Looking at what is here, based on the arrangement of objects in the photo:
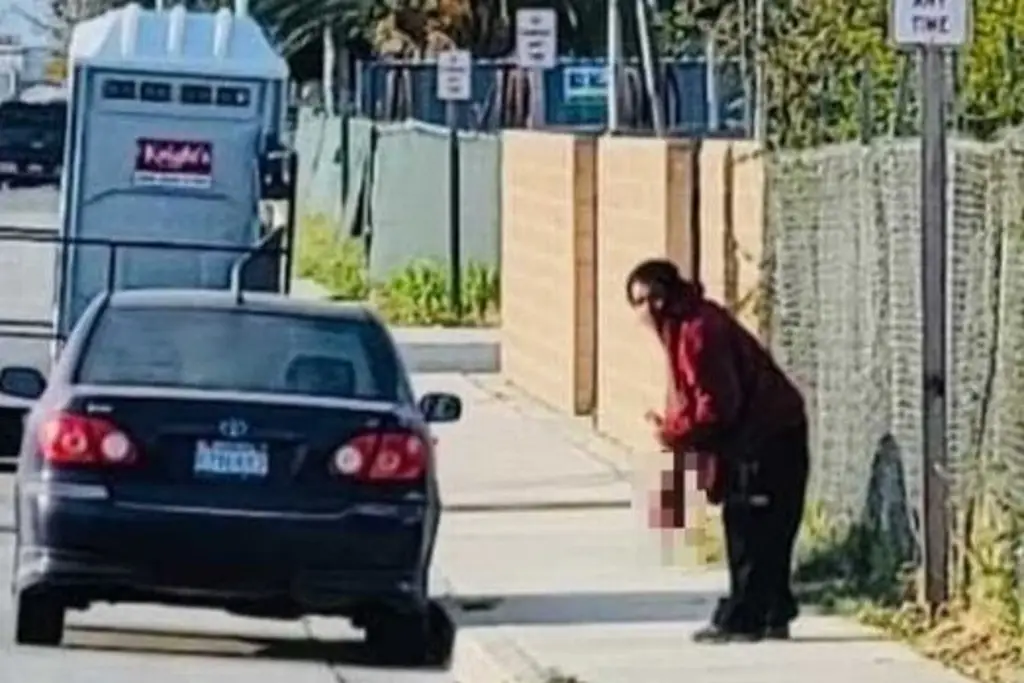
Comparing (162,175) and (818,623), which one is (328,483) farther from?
(162,175)

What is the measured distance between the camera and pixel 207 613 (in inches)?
643

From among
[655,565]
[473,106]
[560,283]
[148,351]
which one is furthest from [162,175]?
[473,106]

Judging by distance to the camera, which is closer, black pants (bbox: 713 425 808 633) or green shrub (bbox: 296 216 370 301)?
black pants (bbox: 713 425 808 633)

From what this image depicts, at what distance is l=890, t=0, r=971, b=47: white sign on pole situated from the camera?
14.0m

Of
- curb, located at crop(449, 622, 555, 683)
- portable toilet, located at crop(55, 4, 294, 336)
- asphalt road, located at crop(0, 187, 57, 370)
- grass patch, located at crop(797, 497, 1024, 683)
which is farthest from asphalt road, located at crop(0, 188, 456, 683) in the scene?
asphalt road, located at crop(0, 187, 57, 370)

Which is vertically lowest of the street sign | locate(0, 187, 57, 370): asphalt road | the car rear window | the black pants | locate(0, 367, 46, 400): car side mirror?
locate(0, 187, 57, 370): asphalt road

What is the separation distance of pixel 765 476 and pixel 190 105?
40.9ft

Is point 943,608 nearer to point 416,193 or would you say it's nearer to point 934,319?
point 934,319

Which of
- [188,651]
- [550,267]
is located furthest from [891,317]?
[550,267]

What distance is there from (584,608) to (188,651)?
1.94 m

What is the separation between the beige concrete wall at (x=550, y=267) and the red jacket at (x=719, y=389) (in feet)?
35.4

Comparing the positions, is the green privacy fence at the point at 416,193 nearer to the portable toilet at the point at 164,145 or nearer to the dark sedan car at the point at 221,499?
the portable toilet at the point at 164,145

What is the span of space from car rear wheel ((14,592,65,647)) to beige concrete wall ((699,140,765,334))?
521 centimetres

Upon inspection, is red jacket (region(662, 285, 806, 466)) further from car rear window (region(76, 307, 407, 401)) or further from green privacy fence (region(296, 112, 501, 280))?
green privacy fence (region(296, 112, 501, 280))
